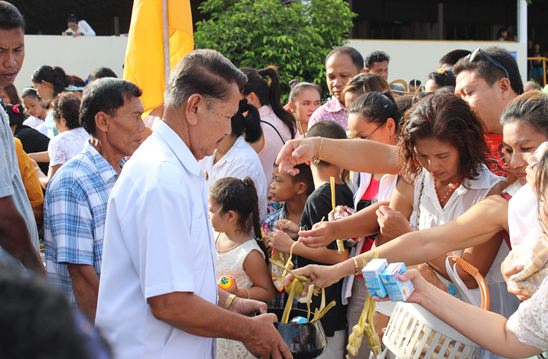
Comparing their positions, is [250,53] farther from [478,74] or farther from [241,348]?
[241,348]

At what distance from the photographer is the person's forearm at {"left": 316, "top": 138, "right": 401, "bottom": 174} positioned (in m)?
3.51

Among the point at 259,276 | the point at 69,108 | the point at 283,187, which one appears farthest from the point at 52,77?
the point at 259,276

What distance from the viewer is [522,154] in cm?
277

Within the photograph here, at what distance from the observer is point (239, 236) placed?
4301 millimetres

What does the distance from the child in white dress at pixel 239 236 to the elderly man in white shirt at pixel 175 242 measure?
1.68m

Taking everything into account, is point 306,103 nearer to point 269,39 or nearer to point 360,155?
point 360,155

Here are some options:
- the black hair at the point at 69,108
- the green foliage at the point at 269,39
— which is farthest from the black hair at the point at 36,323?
the green foliage at the point at 269,39

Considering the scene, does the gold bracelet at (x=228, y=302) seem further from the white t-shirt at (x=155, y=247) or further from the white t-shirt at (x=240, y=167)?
the white t-shirt at (x=240, y=167)

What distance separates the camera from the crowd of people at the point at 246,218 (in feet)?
7.23

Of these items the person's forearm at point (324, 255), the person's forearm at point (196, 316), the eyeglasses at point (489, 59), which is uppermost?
the eyeglasses at point (489, 59)

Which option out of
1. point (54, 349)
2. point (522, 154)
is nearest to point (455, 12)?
point (522, 154)

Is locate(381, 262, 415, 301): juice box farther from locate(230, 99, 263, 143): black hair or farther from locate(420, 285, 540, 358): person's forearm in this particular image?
locate(230, 99, 263, 143): black hair

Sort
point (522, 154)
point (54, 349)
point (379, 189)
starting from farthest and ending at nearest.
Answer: point (379, 189), point (522, 154), point (54, 349)

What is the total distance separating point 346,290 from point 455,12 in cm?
2295
